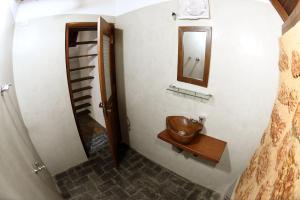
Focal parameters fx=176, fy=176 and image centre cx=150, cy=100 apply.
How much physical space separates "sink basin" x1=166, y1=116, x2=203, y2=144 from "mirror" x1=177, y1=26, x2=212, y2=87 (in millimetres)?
445

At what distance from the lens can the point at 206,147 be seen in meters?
1.78

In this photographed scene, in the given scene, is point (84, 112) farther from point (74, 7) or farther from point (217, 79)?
point (217, 79)

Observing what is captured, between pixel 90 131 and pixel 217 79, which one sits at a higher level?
pixel 217 79

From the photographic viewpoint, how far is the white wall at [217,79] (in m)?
1.42

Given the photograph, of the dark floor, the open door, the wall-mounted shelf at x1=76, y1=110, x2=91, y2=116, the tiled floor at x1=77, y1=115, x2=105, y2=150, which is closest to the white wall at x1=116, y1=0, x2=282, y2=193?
the open door

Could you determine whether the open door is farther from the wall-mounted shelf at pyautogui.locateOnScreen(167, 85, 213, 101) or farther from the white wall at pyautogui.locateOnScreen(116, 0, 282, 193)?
the wall-mounted shelf at pyautogui.locateOnScreen(167, 85, 213, 101)

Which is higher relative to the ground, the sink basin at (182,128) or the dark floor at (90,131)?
the sink basin at (182,128)

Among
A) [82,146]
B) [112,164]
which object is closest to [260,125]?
[112,164]

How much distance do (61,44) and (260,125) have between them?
228 cm

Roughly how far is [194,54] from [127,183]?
1.83 metres

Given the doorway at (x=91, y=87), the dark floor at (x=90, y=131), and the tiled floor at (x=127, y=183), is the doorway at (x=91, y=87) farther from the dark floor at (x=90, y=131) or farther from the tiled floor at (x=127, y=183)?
the tiled floor at (x=127, y=183)

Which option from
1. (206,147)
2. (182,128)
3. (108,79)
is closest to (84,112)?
(108,79)

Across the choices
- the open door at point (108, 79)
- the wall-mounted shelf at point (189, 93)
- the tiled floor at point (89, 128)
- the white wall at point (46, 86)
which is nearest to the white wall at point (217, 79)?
the wall-mounted shelf at point (189, 93)

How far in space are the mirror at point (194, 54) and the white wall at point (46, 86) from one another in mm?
1241
